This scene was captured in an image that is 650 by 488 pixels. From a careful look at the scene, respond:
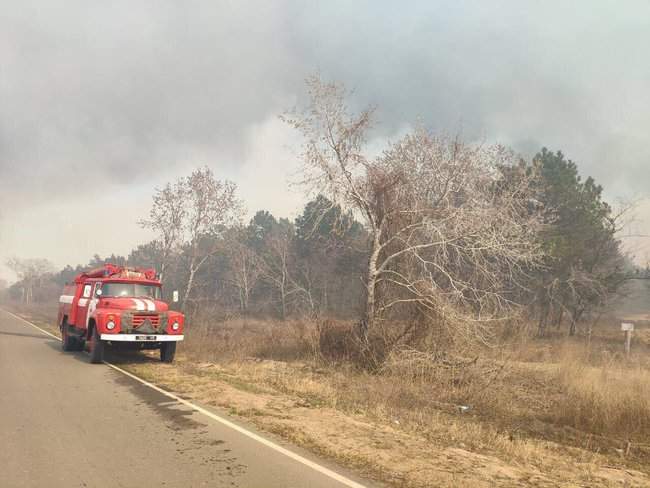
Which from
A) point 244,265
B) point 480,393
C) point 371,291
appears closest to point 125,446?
point 480,393

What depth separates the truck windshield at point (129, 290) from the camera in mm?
14172

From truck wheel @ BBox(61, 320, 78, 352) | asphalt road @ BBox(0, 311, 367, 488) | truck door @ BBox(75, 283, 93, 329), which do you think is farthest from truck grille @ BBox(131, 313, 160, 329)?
truck wheel @ BBox(61, 320, 78, 352)

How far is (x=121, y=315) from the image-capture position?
12.6 meters

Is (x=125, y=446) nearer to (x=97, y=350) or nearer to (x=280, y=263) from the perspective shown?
(x=97, y=350)

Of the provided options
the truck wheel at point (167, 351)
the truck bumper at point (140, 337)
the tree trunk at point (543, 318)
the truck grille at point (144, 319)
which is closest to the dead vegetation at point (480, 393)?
the truck wheel at point (167, 351)

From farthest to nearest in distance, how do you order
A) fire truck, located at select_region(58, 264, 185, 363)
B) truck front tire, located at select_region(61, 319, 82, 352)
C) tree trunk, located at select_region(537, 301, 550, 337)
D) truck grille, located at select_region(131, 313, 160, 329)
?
tree trunk, located at select_region(537, 301, 550, 337), truck front tire, located at select_region(61, 319, 82, 352), truck grille, located at select_region(131, 313, 160, 329), fire truck, located at select_region(58, 264, 185, 363)

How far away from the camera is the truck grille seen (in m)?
12.8

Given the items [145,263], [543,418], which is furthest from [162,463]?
[145,263]

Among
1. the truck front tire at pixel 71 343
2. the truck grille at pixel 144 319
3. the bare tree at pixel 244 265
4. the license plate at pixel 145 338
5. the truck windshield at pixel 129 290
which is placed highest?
the bare tree at pixel 244 265

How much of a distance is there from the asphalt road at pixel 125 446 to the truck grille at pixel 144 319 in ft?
10.5

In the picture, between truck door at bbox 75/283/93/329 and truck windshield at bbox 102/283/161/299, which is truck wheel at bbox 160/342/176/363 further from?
truck door at bbox 75/283/93/329

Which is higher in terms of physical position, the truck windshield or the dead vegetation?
the truck windshield

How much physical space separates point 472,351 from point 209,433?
27.9ft

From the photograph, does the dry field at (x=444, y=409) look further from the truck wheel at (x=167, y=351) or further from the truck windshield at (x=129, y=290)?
the truck windshield at (x=129, y=290)
